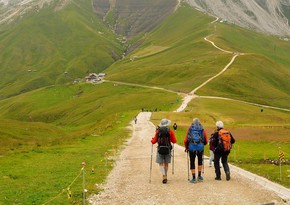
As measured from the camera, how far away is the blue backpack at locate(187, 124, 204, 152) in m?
23.5

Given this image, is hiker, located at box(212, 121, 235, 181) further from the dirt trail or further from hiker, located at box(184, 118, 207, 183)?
hiker, located at box(184, 118, 207, 183)

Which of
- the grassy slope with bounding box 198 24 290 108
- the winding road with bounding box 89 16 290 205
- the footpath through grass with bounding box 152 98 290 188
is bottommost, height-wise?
the winding road with bounding box 89 16 290 205

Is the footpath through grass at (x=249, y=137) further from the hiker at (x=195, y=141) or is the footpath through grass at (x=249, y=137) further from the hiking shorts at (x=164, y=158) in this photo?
the hiking shorts at (x=164, y=158)

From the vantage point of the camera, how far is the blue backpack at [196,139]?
2348cm

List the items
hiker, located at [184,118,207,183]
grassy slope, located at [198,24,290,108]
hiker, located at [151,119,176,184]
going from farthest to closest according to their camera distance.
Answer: grassy slope, located at [198,24,290,108]
hiker, located at [184,118,207,183]
hiker, located at [151,119,176,184]

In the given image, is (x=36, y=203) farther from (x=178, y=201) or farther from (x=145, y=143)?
(x=145, y=143)

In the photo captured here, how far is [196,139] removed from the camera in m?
23.5

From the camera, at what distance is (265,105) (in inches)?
5684

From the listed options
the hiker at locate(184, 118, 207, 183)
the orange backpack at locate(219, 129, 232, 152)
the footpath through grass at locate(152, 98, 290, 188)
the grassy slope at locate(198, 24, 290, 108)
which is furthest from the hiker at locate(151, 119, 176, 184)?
the grassy slope at locate(198, 24, 290, 108)

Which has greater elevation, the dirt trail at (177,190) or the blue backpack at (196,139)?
the blue backpack at (196,139)

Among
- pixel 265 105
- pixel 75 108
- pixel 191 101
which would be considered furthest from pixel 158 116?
pixel 75 108

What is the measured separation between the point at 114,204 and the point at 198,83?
14805cm

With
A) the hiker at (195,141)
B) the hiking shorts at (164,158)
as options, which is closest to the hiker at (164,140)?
the hiking shorts at (164,158)

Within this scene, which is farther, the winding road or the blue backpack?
the blue backpack
